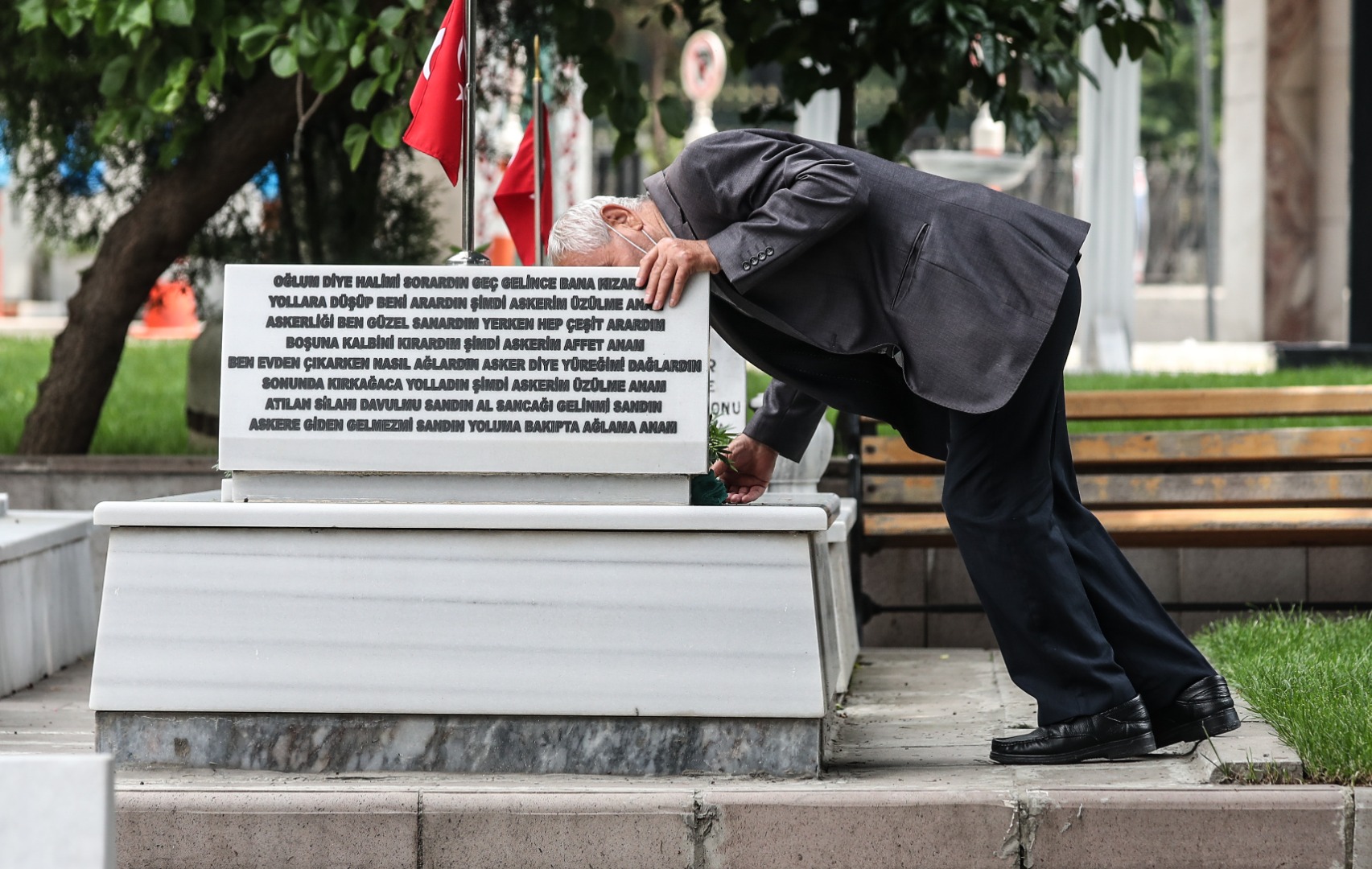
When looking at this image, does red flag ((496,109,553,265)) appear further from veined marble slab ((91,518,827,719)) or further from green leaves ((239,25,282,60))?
veined marble slab ((91,518,827,719))

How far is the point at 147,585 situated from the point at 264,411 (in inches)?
20.6

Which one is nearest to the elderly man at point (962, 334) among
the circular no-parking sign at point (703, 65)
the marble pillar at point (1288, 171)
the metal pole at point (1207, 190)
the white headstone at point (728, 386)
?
the white headstone at point (728, 386)

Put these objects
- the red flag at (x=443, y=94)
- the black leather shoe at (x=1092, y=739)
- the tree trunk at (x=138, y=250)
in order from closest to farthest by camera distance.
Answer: the black leather shoe at (x=1092, y=739)
the red flag at (x=443, y=94)
the tree trunk at (x=138, y=250)

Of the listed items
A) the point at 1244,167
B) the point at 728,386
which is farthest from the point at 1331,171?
the point at 728,386

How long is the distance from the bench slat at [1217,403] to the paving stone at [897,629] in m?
1.03

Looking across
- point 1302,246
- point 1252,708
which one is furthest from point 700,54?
point 1252,708

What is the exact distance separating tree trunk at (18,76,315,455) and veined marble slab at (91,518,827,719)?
394cm

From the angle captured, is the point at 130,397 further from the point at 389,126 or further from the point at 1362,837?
the point at 1362,837

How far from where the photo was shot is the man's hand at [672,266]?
3898mm

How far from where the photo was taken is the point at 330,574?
409 centimetres

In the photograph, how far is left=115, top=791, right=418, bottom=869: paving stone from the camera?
3.75 metres

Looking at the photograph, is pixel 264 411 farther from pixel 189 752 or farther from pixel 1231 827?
pixel 1231 827

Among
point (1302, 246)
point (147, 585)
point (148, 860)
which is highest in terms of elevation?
point (1302, 246)

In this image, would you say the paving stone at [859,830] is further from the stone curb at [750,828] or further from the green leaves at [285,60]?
the green leaves at [285,60]
